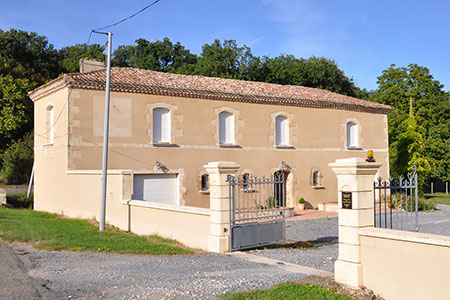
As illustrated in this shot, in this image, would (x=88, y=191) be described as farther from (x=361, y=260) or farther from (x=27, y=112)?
(x=27, y=112)

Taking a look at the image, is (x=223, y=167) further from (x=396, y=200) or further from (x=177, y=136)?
(x=177, y=136)

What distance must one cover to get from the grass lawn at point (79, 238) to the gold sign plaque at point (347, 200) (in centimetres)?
432

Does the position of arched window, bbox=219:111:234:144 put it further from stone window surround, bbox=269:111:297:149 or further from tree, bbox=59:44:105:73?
tree, bbox=59:44:105:73

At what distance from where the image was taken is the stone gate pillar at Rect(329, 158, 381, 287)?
7520 mm

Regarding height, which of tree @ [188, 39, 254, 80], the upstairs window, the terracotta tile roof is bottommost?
the upstairs window

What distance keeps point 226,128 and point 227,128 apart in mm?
58

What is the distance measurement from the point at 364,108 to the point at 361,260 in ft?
67.3

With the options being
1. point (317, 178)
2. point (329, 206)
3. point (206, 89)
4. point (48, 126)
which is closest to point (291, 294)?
point (206, 89)

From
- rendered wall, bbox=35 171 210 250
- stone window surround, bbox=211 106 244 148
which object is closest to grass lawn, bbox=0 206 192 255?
rendered wall, bbox=35 171 210 250

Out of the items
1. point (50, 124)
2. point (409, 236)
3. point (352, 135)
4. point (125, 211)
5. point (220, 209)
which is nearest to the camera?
point (409, 236)

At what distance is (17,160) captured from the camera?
3350 cm

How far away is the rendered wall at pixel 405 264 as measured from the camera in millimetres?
6215

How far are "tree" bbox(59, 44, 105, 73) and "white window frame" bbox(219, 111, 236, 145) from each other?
90.4 feet

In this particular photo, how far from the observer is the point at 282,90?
82.3ft
